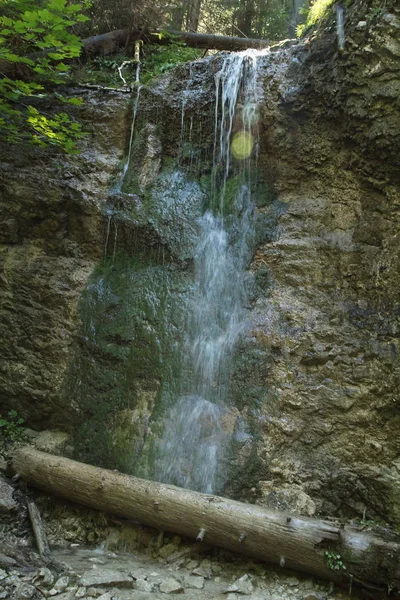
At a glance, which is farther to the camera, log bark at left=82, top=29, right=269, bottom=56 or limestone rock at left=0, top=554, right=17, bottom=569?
log bark at left=82, top=29, right=269, bottom=56

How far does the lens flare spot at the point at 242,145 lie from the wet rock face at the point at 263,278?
225 mm

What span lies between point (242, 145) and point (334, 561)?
5127 millimetres

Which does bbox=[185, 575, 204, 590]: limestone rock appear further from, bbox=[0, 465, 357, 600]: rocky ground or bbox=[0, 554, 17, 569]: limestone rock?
bbox=[0, 554, 17, 569]: limestone rock

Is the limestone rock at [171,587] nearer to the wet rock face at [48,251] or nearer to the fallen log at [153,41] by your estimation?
the wet rock face at [48,251]

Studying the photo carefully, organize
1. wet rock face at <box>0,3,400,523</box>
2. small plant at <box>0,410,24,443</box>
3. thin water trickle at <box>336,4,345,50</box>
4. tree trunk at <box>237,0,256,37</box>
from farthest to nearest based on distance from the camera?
1. tree trunk at <box>237,0,256,37</box>
2. thin water trickle at <box>336,4,345,50</box>
3. small plant at <box>0,410,24,443</box>
4. wet rock face at <box>0,3,400,523</box>

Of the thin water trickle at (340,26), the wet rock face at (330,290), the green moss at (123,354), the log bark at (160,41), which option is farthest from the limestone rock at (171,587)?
the log bark at (160,41)

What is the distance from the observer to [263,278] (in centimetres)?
579

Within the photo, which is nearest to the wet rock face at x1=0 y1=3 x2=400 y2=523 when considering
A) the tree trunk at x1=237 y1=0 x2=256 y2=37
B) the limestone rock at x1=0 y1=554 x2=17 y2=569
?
the limestone rock at x1=0 y1=554 x2=17 y2=569

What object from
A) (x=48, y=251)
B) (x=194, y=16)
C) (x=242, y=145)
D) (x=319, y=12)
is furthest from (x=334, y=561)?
(x=194, y=16)

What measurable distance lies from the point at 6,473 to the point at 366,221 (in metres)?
4.93

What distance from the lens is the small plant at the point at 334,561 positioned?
3.63 metres

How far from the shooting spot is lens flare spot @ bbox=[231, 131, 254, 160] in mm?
6520

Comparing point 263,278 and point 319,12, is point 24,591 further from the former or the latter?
point 319,12

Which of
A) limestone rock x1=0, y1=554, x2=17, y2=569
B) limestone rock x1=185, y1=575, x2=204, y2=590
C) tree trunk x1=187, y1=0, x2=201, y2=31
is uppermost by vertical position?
tree trunk x1=187, y1=0, x2=201, y2=31
